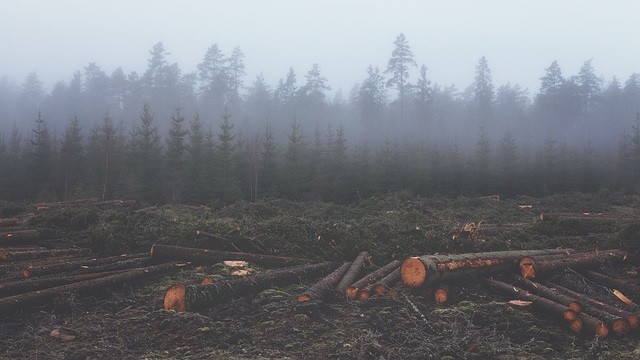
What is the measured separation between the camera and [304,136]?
113 ft

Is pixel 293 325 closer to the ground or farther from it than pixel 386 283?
closer to the ground

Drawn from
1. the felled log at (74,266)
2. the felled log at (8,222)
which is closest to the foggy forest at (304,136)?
the felled log at (8,222)

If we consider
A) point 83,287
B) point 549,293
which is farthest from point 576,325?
point 83,287

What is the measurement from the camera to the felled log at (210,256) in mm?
8102

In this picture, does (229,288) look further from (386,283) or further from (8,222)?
(8,222)

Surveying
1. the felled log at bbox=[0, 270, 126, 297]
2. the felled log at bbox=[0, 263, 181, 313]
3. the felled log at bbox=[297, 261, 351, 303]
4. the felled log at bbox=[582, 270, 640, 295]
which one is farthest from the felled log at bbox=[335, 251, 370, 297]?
the felled log at bbox=[0, 270, 126, 297]

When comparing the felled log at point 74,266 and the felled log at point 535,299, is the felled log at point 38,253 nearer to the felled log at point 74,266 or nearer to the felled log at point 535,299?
the felled log at point 74,266

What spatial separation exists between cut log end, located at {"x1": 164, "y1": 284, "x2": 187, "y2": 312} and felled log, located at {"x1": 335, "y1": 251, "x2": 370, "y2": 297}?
244cm

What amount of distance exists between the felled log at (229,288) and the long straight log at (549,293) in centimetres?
359

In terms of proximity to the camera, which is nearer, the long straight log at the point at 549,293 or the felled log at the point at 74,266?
the long straight log at the point at 549,293

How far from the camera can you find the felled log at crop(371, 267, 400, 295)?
6.26 m

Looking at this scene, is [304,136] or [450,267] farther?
[304,136]

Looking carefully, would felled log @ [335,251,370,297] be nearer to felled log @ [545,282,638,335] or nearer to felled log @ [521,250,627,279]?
felled log @ [521,250,627,279]

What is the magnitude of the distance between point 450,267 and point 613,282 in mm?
3101
